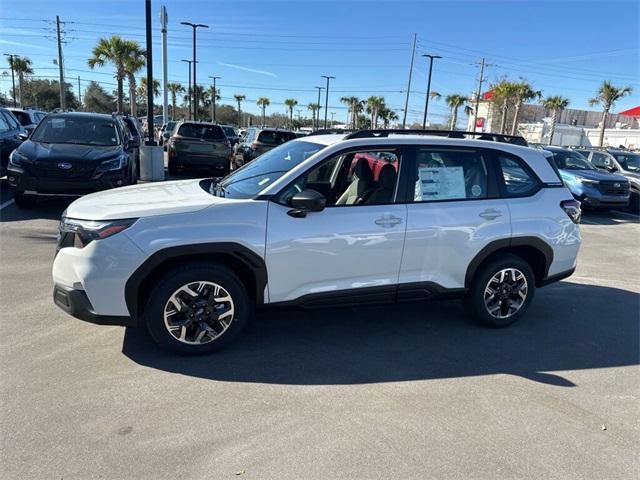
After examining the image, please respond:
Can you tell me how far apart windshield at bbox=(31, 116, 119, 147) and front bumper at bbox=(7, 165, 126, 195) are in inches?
38.1

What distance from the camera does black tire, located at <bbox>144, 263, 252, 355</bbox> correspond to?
3.60 m

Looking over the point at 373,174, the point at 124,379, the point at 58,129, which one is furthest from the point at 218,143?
the point at 124,379

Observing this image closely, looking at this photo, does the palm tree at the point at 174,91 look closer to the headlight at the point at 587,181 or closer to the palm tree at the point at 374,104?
the palm tree at the point at 374,104

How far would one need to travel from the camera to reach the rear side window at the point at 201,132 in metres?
14.8

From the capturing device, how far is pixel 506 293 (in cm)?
469

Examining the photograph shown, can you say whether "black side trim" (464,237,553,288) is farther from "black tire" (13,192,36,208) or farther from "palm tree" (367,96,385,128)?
"palm tree" (367,96,385,128)

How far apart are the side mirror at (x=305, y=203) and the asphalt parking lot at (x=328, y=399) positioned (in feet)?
3.76

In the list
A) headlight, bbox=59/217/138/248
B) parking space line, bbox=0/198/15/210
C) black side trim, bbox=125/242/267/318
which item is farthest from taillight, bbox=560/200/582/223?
parking space line, bbox=0/198/15/210

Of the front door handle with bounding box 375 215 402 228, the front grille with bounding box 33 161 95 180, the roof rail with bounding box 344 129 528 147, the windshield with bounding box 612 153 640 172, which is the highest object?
the roof rail with bounding box 344 129 528 147

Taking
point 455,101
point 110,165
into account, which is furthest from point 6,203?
point 455,101

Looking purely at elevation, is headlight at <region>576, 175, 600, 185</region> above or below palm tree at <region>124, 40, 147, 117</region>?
below

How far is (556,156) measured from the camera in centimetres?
1423

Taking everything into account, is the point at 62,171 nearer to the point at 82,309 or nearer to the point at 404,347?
the point at 82,309

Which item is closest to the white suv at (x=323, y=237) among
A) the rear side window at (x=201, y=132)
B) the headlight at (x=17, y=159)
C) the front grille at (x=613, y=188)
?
the headlight at (x=17, y=159)
